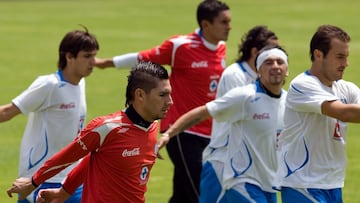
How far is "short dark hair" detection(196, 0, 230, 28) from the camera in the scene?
13.0 m

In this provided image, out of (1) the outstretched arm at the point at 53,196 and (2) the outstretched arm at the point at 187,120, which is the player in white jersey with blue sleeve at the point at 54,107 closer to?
(2) the outstretched arm at the point at 187,120

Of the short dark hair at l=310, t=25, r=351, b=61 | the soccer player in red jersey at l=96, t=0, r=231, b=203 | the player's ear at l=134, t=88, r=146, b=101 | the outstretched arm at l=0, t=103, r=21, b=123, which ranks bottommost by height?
the soccer player in red jersey at l=96, t=0, r=231, b=203

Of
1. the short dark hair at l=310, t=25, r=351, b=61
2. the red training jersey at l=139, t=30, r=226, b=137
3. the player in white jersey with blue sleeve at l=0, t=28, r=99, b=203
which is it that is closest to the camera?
the short dark hair at l=310, t=25, r=351, b=61

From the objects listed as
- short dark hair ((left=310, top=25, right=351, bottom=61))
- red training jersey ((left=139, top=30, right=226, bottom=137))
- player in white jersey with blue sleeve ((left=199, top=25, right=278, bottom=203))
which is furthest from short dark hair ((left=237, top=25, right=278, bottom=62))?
short dark hair ((left=310, top=25, right=351, bottom=61))

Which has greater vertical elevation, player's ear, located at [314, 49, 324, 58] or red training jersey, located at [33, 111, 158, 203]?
player's ear, located at [314, 49, 324, 58]

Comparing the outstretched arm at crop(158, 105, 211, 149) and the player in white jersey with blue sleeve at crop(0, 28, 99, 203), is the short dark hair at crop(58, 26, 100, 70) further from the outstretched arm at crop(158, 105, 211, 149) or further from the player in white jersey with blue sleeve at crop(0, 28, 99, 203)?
the outstretched arm at crop(158, 105, 211, 149)

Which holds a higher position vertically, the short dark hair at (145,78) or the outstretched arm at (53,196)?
the short dark hair at (145,78)

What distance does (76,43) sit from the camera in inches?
399

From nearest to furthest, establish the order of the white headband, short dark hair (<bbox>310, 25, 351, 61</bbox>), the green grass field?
short dark hair (<bbox>310, 25, 351, 61</bbox>) < the white headband < the green grass field

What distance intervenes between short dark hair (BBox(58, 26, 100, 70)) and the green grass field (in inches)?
141

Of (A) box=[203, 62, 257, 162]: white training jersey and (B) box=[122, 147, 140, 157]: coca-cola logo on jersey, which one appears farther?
(A) box=[203, 62, 257, 162]: white training jersey

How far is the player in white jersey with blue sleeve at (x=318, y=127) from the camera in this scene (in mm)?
8695

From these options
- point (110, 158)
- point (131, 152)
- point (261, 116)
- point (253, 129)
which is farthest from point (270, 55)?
point (110, 158)

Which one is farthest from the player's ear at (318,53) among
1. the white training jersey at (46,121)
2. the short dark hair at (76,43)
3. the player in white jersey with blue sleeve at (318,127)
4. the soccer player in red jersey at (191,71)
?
the soccer player in red jersey at (191,71)
